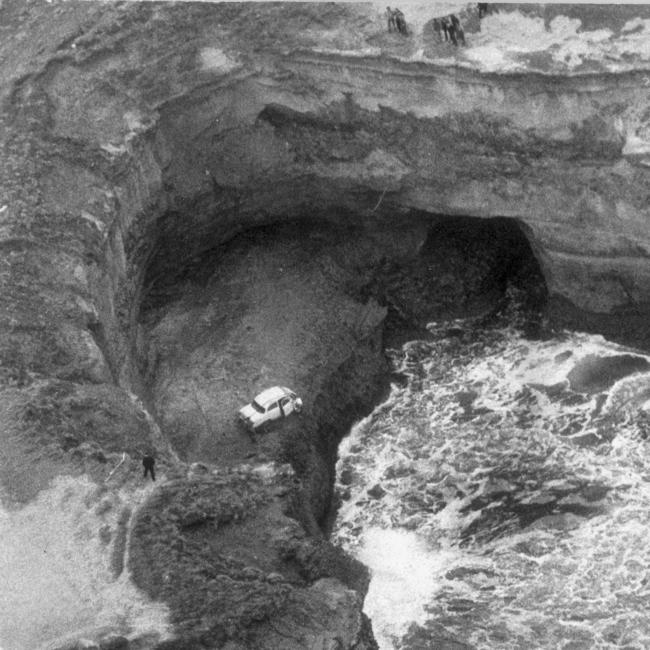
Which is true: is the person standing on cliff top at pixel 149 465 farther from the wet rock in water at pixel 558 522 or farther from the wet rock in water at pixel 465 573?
the wet rock in water at pixel 558 522

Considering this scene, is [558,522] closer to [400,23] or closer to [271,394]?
[271,394]

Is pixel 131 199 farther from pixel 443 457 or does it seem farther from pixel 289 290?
pixel 443 457

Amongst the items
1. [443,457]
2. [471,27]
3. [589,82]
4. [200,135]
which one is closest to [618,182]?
[589,82]

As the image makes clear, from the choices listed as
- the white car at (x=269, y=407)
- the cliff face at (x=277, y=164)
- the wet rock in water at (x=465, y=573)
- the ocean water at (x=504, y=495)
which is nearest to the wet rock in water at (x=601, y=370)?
the ocean water at (x=504, y=495)

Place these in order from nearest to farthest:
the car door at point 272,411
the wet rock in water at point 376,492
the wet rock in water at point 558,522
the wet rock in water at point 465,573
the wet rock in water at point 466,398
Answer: the wet rock in water at point 465,573, the wet rock in water at point 558,522, the wet rock in water at point 376,492, the car door at point 272,411, the wet rock in water at point 466,398

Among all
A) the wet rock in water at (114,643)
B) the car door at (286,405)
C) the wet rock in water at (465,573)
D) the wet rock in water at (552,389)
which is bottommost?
the wet rock in water at (465,573)

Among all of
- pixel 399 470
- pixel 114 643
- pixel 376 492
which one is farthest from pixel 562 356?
pixel 114 643
